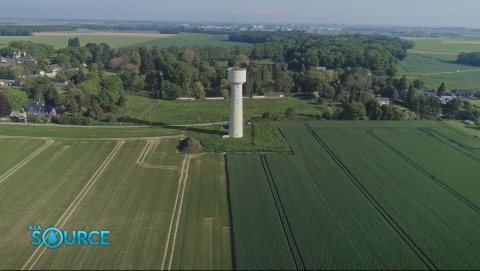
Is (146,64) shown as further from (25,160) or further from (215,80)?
(25,160)

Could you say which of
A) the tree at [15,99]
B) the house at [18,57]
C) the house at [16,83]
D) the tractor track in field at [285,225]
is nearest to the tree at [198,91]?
the tree at [15,99]

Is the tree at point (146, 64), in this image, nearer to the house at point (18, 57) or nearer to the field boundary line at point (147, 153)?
the house at point (18, 57)

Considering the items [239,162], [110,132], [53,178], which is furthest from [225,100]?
[53,178]

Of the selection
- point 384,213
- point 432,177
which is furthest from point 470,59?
point 384,213

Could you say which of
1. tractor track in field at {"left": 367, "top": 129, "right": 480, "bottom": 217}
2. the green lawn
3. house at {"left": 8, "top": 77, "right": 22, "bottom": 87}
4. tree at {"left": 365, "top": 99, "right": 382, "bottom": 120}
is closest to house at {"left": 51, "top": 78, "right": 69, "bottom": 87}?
house at {"left": 8, "top": 77, "right": 22, "bottom": 87}

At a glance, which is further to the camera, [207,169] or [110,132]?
[110,132]

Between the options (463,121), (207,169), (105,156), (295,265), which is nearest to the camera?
(295,265)

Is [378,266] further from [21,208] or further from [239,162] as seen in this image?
[21,208]
